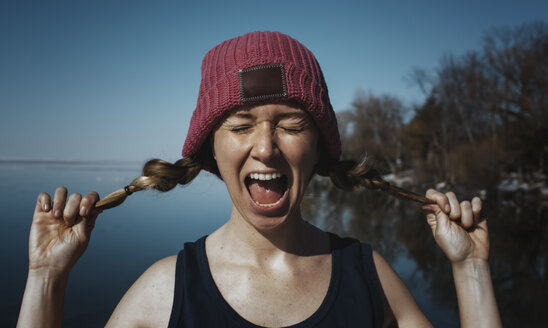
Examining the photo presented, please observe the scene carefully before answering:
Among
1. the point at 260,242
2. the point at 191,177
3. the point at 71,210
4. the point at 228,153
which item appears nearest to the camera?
the point at 71,210

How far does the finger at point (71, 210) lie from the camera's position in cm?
155

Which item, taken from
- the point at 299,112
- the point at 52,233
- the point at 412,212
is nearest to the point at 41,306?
the point at 52,233

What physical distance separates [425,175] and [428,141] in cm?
1065

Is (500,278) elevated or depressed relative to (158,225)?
depressed

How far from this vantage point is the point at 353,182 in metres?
2.20

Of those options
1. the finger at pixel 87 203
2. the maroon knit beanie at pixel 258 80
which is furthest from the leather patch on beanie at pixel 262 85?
the finger at pixel 87 203

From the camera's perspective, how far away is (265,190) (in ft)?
5.68

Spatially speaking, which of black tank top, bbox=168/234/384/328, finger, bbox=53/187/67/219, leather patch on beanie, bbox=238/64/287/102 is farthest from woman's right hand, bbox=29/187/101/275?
leather patch on beanie, bbox=238/64/287/102

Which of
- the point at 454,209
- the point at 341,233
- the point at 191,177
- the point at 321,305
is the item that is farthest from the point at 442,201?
the point at 341,233

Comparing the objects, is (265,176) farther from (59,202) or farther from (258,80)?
(59,202)

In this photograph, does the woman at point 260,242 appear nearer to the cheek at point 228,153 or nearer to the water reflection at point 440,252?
the cheek at point 228,153

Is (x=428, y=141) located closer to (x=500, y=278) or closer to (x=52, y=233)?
(x=500, y=278)

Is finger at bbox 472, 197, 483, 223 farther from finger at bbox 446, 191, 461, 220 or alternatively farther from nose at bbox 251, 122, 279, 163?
nose at bbox 251, 122, 279, 163

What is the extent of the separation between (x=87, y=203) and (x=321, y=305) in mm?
1298
